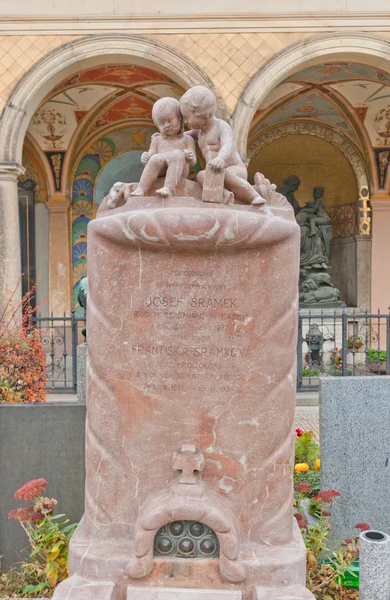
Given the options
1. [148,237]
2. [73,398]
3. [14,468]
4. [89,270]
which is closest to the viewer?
[148,237]

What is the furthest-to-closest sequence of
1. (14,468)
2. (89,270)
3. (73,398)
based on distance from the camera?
(73,398) < (14,468) < (89,270)

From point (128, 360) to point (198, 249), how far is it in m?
0.60

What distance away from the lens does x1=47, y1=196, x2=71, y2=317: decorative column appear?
11.7 meters

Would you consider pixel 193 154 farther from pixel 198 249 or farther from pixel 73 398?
pixel 73 398

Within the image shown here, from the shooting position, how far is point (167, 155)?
2.68 metres

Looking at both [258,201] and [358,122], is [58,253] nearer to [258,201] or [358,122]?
[358,122]

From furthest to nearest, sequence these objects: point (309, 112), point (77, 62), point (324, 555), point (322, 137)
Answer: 1. point (322, 137)
2. point (309, 112)
3. point (77, 62)
4. point (324, 555)

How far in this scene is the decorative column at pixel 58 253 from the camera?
1166 cm

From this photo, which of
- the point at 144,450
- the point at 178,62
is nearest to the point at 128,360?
the point at 144,450

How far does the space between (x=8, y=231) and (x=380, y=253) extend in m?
7.51

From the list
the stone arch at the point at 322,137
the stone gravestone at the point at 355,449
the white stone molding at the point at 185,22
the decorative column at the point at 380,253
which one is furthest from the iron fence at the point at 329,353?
the stone gravestone at the point at 355,449

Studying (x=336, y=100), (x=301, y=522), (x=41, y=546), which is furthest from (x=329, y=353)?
(x=41, y=546)

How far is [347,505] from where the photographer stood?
3.58 m

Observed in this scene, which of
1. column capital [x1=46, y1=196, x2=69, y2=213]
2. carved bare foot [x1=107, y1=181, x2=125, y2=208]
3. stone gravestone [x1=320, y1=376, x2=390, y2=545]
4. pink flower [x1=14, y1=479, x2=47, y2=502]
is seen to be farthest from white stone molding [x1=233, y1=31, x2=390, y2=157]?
pink flower [x1=14, y1=479, x2=47, y2=502]
